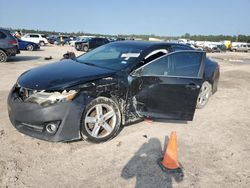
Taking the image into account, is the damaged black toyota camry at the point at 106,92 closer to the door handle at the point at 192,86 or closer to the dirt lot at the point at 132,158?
the door handle at the point at 192,86

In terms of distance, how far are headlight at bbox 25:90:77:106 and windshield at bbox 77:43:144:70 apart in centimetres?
100

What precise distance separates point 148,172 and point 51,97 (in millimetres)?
1675

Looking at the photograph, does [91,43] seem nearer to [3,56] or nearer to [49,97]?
[3,56]

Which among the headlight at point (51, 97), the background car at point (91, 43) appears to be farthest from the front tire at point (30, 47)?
the headlight at point (51, 97)

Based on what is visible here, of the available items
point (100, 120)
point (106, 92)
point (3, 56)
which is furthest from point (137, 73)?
point (3, 56)

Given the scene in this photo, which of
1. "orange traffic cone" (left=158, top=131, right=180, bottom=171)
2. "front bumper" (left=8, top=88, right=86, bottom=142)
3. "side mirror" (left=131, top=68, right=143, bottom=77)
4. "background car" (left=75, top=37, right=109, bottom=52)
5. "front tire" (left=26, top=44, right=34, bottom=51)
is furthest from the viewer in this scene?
"background car" (left=75, top=37, right=109, bottom=52)

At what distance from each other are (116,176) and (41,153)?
1.16m

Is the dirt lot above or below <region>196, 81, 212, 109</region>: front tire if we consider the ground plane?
below

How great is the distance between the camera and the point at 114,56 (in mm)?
4754

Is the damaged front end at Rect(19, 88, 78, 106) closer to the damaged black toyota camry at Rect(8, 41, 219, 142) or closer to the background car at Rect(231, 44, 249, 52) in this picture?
the damaged black toyota camry at Rect(8, 41, 219, 142)

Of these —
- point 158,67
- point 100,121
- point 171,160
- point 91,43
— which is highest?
point 158,67

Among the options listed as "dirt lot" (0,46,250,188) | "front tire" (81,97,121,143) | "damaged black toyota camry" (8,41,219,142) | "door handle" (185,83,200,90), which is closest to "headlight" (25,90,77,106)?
"damaged black toyota camry" (8,41,219,142)

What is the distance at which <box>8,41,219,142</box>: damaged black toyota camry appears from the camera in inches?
138

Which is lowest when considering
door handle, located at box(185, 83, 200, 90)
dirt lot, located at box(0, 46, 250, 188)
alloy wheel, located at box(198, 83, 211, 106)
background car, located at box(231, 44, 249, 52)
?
background car, located at box(231, 44, 249, 52)
